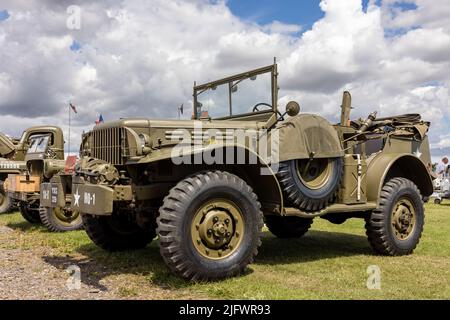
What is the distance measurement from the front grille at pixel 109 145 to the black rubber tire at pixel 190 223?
0.92 m

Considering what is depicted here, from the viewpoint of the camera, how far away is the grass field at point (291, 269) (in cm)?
454

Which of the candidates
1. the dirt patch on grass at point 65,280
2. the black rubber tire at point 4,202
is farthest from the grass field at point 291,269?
the black rubber tire at point 4,202

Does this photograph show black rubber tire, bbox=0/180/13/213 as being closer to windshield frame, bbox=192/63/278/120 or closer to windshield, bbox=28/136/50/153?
windshield, bbox=28/136/50/153

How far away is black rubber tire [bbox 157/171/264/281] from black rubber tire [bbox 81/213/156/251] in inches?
70.6

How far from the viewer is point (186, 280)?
4.66m

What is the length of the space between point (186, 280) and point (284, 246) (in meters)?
2.87

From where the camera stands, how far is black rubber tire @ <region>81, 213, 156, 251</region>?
6.22 m

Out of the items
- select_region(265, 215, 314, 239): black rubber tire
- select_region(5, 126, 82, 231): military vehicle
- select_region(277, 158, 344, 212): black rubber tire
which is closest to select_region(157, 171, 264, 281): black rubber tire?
select_region(277, 158, 344, 212): black rubber tire

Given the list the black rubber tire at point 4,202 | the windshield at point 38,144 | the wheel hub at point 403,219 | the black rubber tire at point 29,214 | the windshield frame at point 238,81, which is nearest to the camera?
the windshield frame at point 238,81

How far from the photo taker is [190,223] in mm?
4629

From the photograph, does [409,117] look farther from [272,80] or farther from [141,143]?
[141,143]
